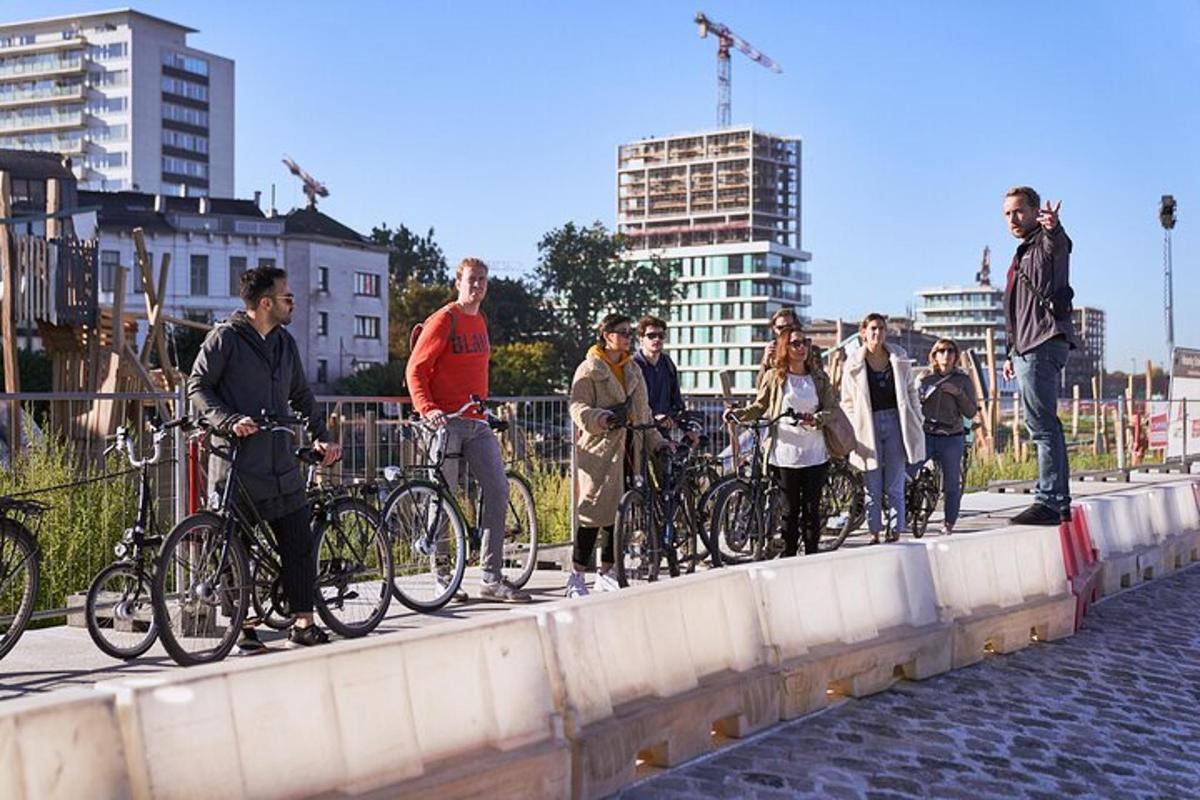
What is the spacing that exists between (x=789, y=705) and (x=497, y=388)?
95996 millimetres

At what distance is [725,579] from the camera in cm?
728

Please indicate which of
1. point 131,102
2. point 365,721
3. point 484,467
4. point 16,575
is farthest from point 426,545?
point 131,102

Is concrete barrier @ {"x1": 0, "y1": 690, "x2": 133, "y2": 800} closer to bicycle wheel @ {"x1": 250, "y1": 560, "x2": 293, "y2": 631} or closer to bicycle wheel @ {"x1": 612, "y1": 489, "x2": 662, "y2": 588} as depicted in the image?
bicycle wheel @ {"x1": 250, "y1": 560, "x2": 293, "y2": 631}

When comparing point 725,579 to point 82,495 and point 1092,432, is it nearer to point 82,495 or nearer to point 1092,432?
point 82,495

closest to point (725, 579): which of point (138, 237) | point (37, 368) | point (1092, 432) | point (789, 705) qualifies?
point (789, 705)

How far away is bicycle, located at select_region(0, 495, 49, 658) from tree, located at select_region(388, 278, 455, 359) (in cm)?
9666

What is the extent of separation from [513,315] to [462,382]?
108740mm

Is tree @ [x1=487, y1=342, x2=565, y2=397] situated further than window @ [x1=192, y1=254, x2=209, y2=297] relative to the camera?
Yes

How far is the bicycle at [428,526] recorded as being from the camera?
9977 millimetres

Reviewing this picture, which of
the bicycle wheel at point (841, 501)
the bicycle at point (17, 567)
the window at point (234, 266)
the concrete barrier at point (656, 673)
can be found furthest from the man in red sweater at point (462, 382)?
the window at point (234, 266)

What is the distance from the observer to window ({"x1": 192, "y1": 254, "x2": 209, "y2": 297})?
98875mm

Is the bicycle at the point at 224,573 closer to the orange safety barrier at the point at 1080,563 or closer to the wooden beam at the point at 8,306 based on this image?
the orange safety barrier at the point at 1080,563

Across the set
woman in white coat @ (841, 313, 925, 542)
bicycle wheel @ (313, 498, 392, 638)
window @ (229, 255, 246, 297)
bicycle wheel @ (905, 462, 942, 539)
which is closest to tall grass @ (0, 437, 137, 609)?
bicycle wheel @ (313, 498, 392, 638)

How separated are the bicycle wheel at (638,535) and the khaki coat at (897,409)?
331cm
